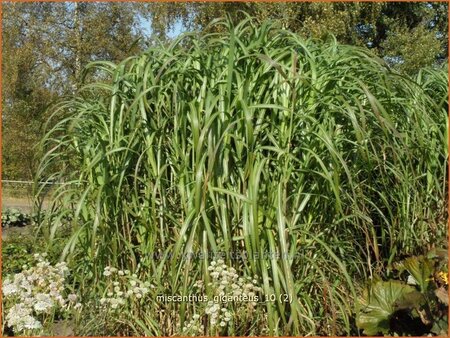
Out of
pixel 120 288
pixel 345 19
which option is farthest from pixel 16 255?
pixel 345 19

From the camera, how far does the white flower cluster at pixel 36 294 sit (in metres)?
2.27

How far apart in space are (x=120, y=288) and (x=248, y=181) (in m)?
→ 0.77

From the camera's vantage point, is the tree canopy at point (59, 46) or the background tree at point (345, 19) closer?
the background tree at point (345, 19)

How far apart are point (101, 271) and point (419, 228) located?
1.65m

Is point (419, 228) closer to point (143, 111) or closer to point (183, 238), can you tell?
point (183, 238)

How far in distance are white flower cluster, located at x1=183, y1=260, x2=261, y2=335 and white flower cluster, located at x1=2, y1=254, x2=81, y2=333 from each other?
593 millimetres

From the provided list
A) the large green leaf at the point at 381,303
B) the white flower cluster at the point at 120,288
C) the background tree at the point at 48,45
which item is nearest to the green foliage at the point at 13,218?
the white flower cluster at the point at 120,288

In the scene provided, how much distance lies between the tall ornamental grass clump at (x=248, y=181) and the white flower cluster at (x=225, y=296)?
46mm

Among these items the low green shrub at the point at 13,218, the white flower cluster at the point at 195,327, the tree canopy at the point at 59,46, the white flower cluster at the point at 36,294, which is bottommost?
the white flower cluster at the point at 195,327

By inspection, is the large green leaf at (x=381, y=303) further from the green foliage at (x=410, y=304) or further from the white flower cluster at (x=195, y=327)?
the white flower cluster at (x=195, y=327)

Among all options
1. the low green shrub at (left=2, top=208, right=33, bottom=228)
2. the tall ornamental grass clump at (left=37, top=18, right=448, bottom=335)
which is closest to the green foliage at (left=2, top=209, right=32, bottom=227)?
the low green shrub at (left=2, top=208, right=33, bottom=228)

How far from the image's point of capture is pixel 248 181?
233 centimetres

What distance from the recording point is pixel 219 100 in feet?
7.92

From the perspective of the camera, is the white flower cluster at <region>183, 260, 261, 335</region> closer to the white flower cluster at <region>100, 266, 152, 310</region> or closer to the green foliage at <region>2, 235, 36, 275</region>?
the white flower cluster at <region>100, 266, 152, 310</region>
